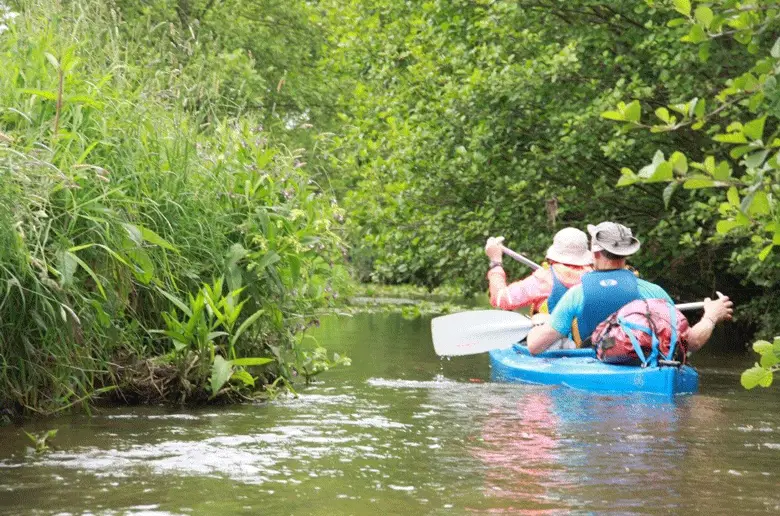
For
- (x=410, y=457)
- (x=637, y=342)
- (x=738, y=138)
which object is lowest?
(x=410, y=457)

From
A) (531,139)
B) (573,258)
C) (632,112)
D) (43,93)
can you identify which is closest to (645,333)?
(573,258)

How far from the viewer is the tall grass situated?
679 centimetres

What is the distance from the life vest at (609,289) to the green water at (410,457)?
2.44 feet

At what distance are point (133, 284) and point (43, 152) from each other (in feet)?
3.83

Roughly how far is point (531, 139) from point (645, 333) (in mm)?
5469

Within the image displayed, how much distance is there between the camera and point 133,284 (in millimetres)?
7820

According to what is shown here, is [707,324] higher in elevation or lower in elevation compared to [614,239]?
lower

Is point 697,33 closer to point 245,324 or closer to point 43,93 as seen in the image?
point 43,93

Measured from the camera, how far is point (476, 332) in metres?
12.6

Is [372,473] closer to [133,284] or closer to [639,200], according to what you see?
[133,284]

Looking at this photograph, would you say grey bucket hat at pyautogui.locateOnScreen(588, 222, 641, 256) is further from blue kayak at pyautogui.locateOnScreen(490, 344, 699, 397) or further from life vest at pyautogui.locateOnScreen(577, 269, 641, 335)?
blue kayak at pyautogui.locateOnScreen(490, 344, 699, 397)

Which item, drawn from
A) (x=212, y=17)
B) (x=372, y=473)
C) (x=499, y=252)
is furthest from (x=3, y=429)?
(x=212, y=17)

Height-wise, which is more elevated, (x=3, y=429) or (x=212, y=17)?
(x=212, y=17)

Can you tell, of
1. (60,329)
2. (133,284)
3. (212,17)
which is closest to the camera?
(60,329)
